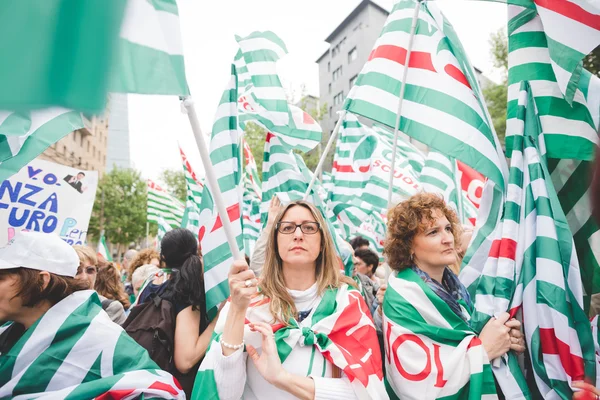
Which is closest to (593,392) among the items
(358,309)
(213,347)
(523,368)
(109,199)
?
(523,368)

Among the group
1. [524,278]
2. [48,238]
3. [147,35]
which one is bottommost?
[524,278]

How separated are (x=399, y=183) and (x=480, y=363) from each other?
4.85m

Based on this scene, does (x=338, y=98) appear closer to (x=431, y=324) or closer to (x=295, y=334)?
(x=431, y=324)

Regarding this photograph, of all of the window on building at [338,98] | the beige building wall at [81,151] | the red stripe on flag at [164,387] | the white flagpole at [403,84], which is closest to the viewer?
the red stripe on flag at [164,387]

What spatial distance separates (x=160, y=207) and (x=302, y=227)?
8625mm

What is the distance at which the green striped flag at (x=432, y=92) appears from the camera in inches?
102

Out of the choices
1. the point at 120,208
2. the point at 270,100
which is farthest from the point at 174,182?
the point at 270,100

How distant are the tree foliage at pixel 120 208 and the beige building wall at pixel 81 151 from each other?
2800 millimetres

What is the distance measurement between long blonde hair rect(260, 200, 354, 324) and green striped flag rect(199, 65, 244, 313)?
465 millimetres

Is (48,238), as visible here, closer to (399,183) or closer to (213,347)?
(213,347)

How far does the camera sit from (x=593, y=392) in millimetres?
1809

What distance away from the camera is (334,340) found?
6.48ft

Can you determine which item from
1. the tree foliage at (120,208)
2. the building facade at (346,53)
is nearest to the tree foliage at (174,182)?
the tree foliage at (120,208)

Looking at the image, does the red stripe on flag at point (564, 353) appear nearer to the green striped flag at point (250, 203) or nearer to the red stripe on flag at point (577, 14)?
the red stripe on flag at point (577, 14)
